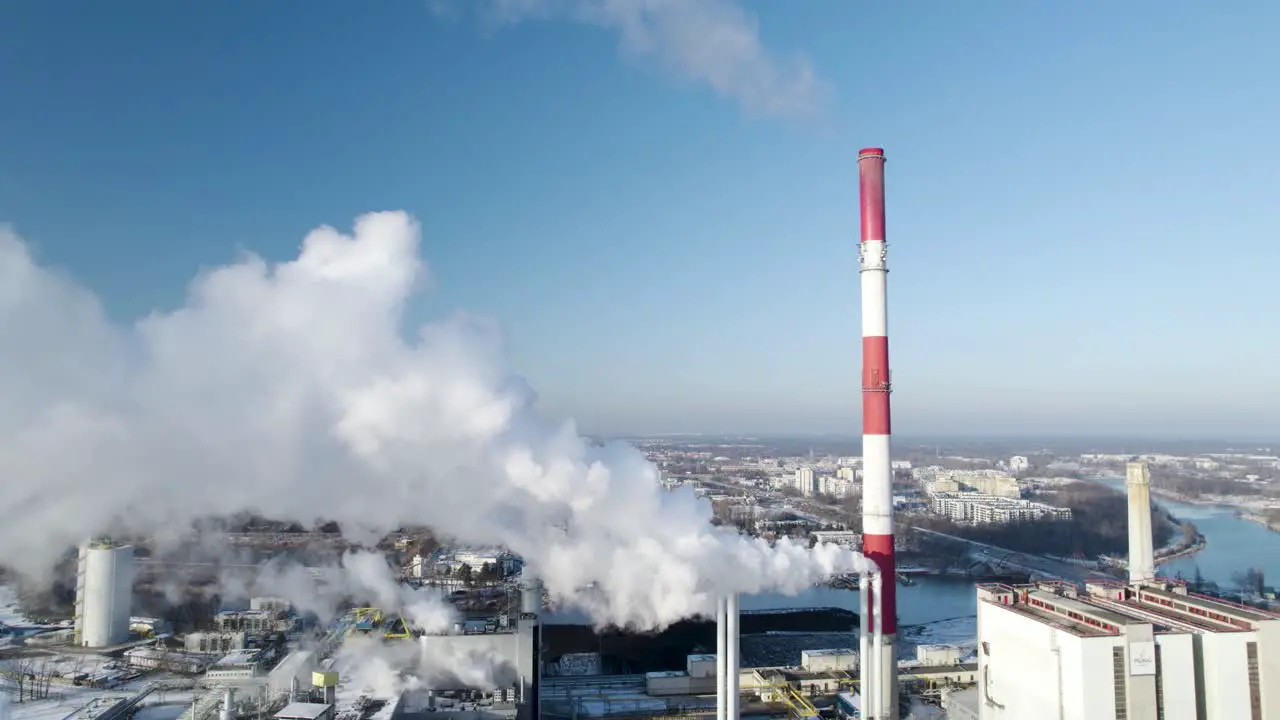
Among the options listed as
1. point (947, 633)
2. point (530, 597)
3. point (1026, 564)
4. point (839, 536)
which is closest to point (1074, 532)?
point (1026, 564)

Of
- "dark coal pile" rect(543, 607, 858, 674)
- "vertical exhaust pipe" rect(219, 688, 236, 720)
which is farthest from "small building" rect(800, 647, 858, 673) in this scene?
"vertical exhaust pipe" rect(219, 688, 236, 720)

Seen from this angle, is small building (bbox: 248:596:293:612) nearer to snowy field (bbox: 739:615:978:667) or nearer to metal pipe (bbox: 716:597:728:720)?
snowy field (bbox: 739:615:978:667)

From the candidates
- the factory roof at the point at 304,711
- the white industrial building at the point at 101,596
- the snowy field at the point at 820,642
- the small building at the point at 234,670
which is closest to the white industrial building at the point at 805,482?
the snowy field at the point at 820,642

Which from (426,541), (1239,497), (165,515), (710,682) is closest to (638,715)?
(710,682)

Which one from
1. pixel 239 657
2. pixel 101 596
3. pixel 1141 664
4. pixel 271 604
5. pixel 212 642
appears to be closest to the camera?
pixel 1141 664

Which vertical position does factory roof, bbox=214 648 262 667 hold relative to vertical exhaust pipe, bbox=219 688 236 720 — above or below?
below

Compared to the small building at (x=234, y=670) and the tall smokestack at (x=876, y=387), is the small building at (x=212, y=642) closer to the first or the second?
the small building at (x=234, y=670)

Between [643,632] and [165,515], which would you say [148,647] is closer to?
[165,515]

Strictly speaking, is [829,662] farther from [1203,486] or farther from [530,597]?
[1203,486]
